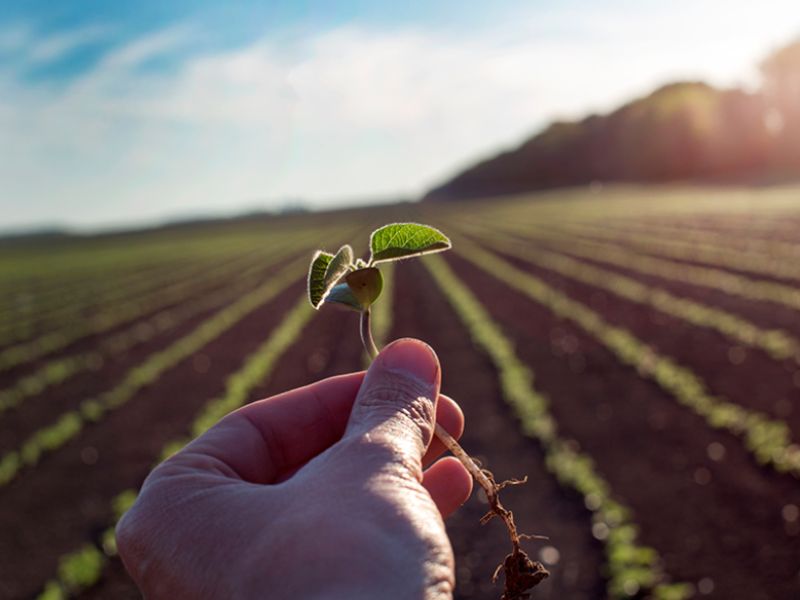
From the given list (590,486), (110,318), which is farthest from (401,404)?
(110,318)

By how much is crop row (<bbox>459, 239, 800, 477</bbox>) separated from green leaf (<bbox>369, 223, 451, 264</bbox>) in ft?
19.6

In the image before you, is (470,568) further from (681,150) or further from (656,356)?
(681,150)

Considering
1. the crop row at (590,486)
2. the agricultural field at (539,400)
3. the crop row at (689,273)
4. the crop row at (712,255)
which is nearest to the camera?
the crop row at (590,486)

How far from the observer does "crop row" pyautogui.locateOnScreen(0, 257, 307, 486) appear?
8422mm

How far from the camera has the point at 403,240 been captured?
1.56m

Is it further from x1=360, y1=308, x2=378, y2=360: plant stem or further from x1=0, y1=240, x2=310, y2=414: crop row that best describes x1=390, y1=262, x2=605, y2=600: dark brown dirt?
x1=0, y1=240, x2=310, y2=414: crop row

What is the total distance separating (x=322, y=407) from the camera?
195 centimetres

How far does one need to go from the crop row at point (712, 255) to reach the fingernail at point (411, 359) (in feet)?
47.9

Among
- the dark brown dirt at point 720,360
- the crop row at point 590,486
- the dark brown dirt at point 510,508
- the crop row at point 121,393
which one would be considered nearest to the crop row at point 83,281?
A: the crop row at point 121,393

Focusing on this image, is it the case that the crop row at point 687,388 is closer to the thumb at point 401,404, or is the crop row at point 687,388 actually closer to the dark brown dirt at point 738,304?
the dark brown dirt at point 738,304

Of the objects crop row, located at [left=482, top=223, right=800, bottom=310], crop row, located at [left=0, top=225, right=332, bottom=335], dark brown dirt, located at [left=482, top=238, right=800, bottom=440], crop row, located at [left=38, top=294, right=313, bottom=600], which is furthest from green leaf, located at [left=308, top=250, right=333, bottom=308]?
crop row, located at [left=0, top=225, right=332, bottom=335]

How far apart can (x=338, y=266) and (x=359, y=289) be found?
2.6 inches

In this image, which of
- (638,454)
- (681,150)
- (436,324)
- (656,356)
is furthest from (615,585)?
(681,150)

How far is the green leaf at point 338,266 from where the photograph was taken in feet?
4.93
